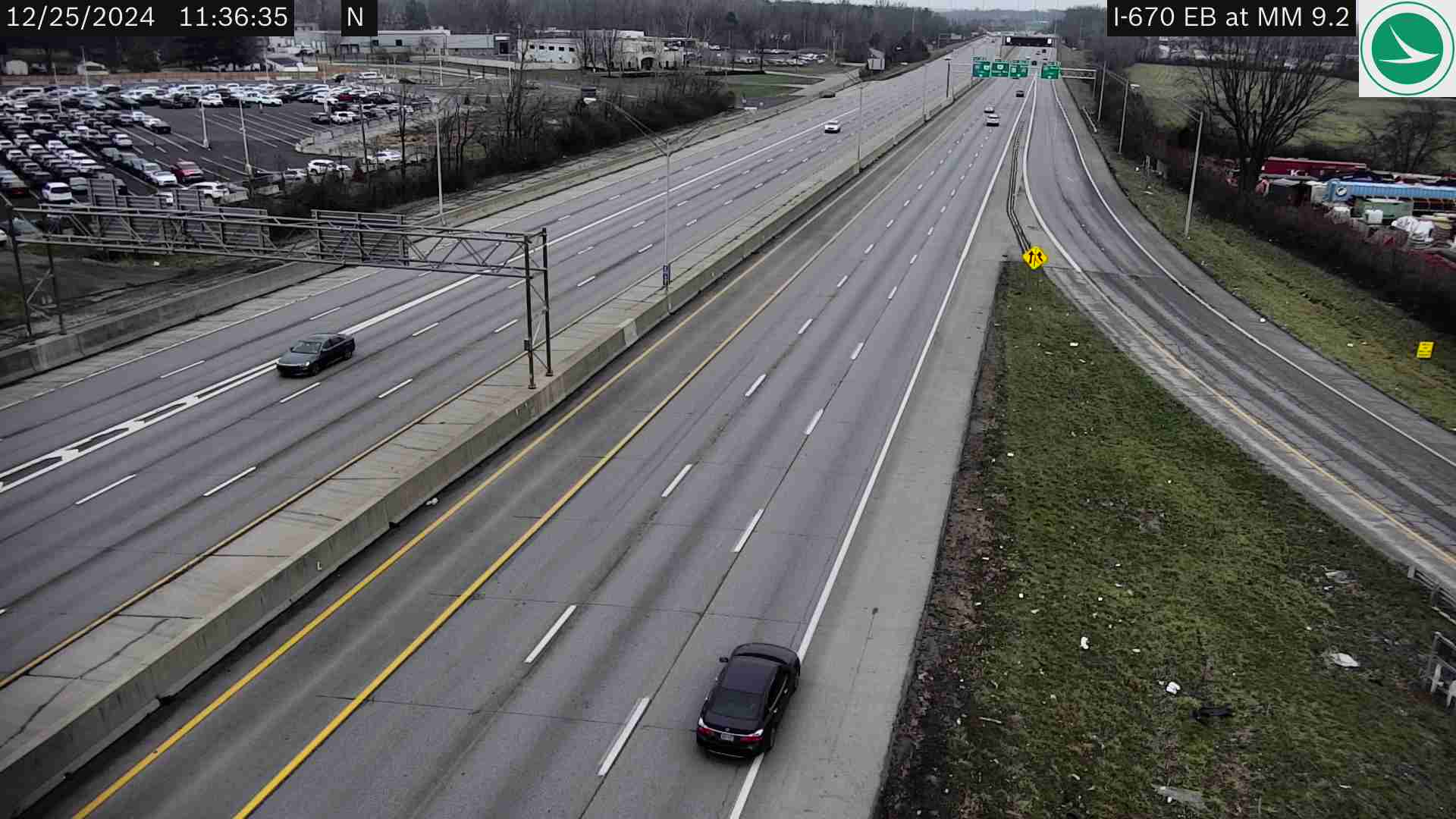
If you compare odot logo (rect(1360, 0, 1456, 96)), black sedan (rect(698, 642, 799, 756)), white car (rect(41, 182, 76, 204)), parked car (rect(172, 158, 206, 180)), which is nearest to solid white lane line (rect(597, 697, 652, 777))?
black sedan (rect(698, 642, 799, 756))

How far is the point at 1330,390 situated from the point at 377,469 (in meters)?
36.3

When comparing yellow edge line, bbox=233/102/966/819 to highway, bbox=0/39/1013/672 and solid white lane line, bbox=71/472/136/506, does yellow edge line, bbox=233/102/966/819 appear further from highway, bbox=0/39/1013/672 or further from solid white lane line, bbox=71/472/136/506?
solid white lane line, bbox=71/472/136/506

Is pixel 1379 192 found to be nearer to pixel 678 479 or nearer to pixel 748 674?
pixel 678 479

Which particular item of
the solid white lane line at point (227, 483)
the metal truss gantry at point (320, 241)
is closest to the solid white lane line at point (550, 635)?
the solid white lane line at point (227, 483)

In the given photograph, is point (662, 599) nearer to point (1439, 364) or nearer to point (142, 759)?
point (142, 759)

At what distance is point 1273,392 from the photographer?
4431cm

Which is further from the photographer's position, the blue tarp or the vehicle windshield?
the blue tarp

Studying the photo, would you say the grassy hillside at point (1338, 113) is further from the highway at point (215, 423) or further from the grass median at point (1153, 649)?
the grass median at point (1153, 649)

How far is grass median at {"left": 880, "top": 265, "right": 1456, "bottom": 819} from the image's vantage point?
2023cm

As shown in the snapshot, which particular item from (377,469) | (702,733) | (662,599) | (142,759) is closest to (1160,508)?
(662,599)

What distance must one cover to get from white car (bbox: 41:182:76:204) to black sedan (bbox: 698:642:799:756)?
69586 millimetres

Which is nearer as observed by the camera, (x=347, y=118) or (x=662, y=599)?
(x=662, y=599)

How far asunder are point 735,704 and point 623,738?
2.21 m

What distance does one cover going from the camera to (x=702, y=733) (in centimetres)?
2027
